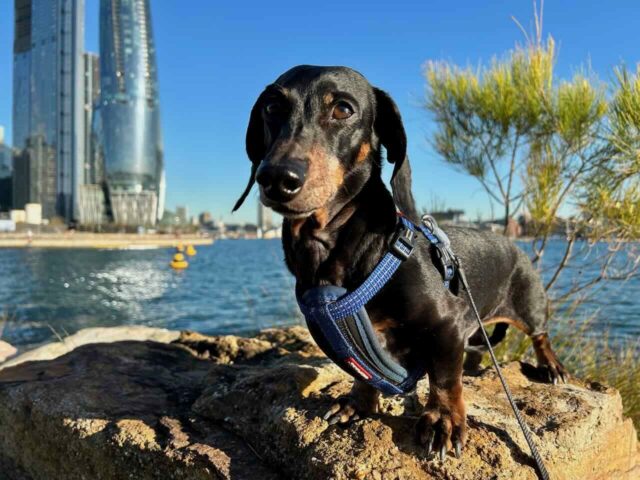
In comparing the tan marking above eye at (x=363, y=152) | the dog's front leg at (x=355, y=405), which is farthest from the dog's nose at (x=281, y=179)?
the dog's front leg at (x=355, y=405)

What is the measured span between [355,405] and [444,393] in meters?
0.38

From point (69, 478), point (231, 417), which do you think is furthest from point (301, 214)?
point (69, 478)

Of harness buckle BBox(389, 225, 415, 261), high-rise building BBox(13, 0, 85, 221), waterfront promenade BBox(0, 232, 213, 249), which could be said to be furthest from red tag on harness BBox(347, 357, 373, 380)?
high-rise building BBox(13, 0, 85, 221)

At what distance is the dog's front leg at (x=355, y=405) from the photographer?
2129 millimetres

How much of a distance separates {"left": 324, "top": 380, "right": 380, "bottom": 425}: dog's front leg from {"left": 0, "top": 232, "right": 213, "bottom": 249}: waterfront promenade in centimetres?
7174

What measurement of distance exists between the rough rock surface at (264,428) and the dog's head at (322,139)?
896 mm

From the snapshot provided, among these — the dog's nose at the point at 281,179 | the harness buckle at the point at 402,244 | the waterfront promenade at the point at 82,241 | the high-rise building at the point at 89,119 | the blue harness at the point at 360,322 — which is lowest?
the waterfront promenade at the point at 82,241

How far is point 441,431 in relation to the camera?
1923 millimetres

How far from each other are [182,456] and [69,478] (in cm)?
83

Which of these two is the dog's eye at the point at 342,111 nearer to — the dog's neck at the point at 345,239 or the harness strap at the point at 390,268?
the dog's neck at the point at 345,239

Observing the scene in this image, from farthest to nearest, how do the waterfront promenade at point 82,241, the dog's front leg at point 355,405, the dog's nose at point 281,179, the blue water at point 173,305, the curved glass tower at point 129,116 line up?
1. the curved glass tower at point 129,116
2. the waterfront promenade at point 82,241
3. the blue water at point 173,305
4. the dog's front leg at point 355,405
5. the dog's nose at point 281,179

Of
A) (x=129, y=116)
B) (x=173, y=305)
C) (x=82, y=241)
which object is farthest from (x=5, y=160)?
(x=173, y=305)

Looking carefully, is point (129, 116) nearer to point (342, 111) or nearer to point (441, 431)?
point (342, 111)

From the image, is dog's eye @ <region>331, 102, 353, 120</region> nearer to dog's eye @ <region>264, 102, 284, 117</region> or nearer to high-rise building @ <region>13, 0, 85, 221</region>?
dog's eye @ <region>264, 102, 284, 117</region>
